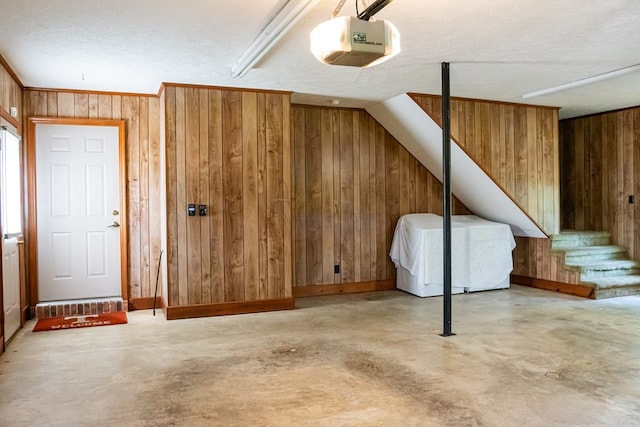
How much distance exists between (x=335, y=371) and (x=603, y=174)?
18.5 ft

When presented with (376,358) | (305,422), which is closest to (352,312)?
(376,358)

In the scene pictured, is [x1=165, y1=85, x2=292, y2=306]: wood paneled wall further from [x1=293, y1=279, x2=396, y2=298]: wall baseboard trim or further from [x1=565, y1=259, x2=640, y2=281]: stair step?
[x1=565, y1=259, x2=640, y2=281]: stair step

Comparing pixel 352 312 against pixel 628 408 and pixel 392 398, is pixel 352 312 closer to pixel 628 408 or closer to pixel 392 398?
pixel 392 398

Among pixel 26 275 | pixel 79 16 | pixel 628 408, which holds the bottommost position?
pixel 628 408

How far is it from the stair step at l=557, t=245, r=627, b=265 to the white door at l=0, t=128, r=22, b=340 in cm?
623

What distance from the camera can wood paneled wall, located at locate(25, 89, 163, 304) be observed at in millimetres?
5441

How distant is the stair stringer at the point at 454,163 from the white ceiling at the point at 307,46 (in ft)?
1.48

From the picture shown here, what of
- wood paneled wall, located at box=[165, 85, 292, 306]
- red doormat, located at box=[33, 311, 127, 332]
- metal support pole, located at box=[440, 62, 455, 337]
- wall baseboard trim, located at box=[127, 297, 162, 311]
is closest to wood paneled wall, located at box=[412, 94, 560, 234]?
metal support pole, located at box=[440, 62, 455, 337]

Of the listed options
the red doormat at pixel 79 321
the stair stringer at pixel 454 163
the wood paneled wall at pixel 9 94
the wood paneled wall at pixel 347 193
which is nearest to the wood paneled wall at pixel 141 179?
the red doormat at pixel 79 321

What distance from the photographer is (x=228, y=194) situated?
521 centimetres

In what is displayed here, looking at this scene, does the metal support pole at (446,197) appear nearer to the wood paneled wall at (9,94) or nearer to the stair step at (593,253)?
the stair step at (593,253)

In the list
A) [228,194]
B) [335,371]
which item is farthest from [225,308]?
[335,371]

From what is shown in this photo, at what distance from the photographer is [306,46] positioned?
380cm

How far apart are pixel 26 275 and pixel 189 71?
2776 mm
